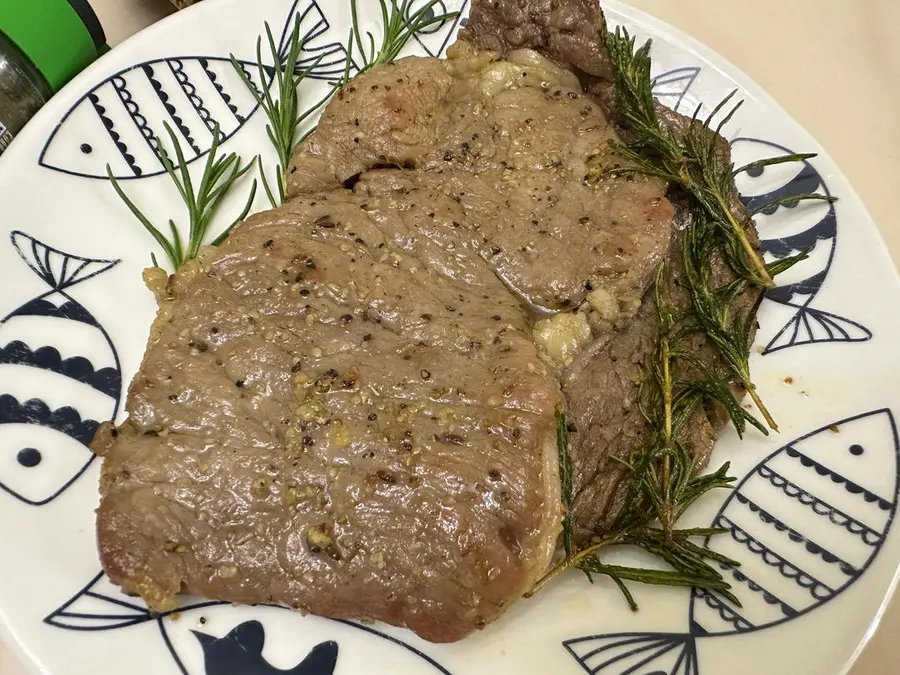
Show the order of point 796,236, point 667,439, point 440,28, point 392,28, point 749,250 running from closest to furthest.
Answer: point 667,439
point 749,250
point 796,236
point 392,28
point 440,28

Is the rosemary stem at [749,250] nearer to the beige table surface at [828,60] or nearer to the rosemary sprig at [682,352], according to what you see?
the rosemary sprig at [682,352]

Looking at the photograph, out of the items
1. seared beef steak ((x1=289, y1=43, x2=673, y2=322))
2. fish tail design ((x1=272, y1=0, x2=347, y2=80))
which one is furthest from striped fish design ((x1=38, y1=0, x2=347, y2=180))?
seared beef steak ((x1=289, y1=43, x2=673, y2=322))

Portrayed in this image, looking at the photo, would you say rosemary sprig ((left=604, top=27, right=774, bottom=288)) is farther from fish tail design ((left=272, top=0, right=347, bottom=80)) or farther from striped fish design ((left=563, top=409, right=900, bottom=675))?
fish tail design ((left=272, top=0, right=347, bottom=80))

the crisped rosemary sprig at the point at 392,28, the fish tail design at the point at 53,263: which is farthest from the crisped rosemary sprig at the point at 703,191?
the fish tail design at the point at 53,263

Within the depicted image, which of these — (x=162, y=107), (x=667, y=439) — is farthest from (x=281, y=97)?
(x=667, y=439)

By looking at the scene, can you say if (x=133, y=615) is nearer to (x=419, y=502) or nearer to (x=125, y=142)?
(x=419, y=502)

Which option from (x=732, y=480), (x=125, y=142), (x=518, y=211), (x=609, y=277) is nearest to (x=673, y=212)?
(x=609, y=277)

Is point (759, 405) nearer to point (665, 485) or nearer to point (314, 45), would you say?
point (665, 485)
